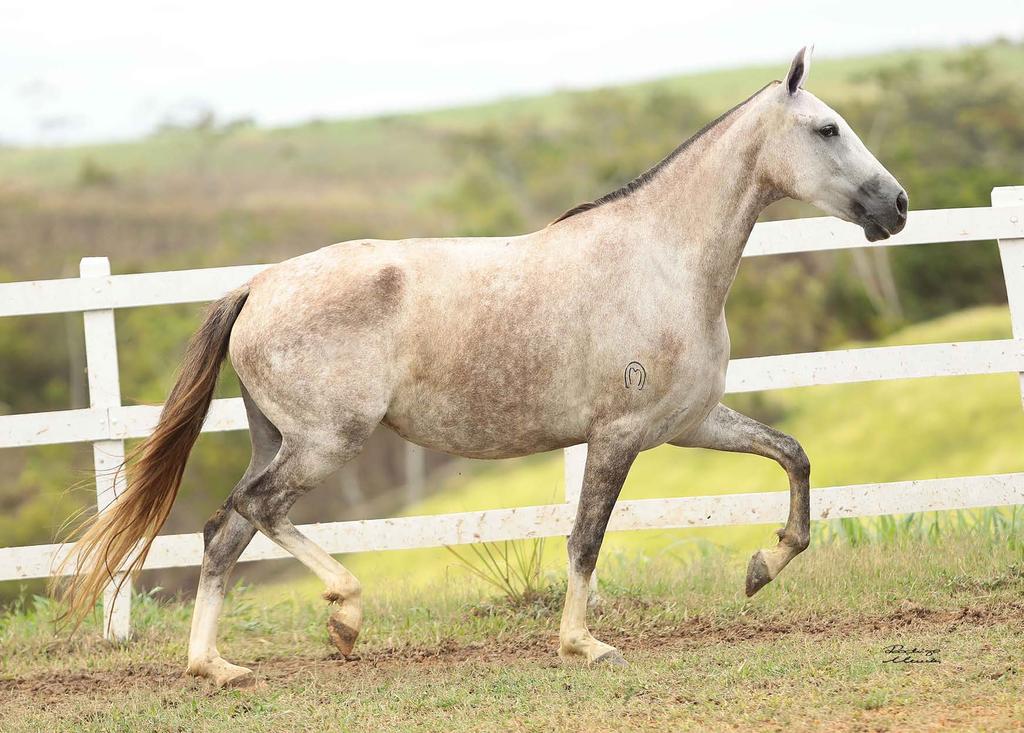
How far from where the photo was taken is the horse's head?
461 centimetres

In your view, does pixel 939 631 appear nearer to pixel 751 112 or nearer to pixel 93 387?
pixel 751 112

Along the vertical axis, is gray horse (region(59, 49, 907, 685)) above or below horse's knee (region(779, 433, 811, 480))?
above

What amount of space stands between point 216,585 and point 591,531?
4.98 feet

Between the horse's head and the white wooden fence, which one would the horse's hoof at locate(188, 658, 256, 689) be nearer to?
the white wooden fence

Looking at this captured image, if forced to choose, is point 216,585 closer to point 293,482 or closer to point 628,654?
point 293,482

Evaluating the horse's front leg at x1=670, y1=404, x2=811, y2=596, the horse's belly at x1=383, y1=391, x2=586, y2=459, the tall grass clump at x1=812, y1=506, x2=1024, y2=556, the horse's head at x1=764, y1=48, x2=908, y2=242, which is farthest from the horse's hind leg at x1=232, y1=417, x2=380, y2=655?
the tall grass clump at x1=812, y1=506, x2=1024, y2=556

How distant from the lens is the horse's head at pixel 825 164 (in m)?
4.61

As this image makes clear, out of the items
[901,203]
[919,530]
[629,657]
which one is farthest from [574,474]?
[901,203]

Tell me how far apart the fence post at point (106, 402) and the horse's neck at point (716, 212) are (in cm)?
273

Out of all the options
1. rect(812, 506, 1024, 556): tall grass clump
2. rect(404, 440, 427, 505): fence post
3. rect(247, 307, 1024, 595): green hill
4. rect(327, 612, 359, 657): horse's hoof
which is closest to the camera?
rect(327, 612, 359, 657): horse's hoof

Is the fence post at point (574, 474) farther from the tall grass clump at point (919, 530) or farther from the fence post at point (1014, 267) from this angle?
the fence post at point (1014, 267)

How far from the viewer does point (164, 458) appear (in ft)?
16.5

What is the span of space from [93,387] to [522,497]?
80.3 ft

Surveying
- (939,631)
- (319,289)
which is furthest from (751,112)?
(939,631)
